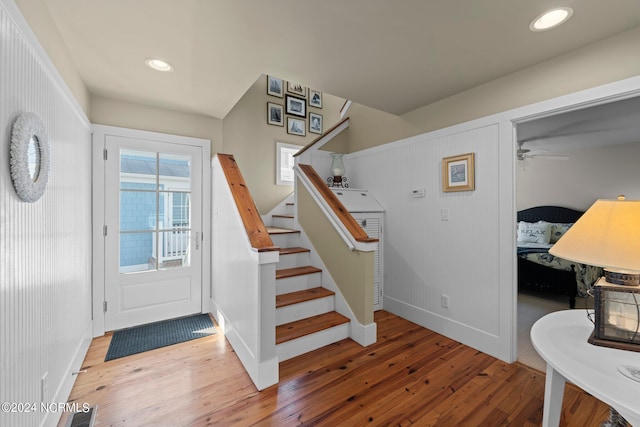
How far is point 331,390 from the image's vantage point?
73.6 inches

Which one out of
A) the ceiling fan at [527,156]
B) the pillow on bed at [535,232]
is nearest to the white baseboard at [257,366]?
the ceiling fan at [527,156]

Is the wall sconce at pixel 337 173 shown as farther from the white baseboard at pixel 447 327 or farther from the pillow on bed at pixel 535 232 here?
the pillow on bed at pixel 535 232

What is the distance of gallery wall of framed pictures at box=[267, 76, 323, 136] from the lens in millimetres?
4012

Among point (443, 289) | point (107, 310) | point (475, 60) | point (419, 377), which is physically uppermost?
point (475, 60)

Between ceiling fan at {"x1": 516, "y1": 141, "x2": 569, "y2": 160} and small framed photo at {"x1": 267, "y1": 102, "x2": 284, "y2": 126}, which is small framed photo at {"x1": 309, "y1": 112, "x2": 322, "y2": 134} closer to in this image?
small framed photo at {"x1": 267, "y1": 102, "x2": 284, "y2": 126}

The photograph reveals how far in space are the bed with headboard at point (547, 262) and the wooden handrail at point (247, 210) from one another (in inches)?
132

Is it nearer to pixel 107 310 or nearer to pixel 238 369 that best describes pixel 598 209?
pixel 238 369

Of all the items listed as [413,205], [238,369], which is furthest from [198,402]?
[413,205]

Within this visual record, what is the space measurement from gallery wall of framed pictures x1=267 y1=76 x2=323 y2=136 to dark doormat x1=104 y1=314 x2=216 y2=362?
2.75 m

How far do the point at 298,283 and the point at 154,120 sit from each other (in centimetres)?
227

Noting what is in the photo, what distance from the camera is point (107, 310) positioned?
269 cm

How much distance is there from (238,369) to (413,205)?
89.2 inches

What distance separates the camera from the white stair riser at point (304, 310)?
240 cm

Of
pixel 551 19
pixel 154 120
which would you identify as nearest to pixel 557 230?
pixel 551 19
